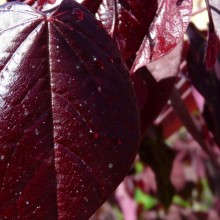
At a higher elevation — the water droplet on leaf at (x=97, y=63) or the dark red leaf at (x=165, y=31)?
the water droplet on leaf at (x=97, y=63)

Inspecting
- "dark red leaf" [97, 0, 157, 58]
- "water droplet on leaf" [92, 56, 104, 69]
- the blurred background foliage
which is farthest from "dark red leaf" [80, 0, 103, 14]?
the blurred background foliage

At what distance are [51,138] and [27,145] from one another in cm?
3

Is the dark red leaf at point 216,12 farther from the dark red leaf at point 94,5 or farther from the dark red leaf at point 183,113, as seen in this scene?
the dark red leaf at point 183,113

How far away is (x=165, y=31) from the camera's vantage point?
75 cm

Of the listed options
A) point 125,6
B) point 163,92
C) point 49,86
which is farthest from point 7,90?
point 163,92

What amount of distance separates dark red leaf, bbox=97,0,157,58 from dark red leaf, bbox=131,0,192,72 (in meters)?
0.01

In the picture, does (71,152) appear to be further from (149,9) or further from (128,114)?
(149,9)

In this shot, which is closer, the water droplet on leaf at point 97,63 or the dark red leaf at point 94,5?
the water droplet on leaf at point 97,63

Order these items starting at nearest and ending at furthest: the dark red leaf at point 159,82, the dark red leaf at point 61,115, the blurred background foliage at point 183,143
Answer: the dark red leaf at point 61,115
the dark red leaf at point 159,82
the blurred background foliage at point 183,143

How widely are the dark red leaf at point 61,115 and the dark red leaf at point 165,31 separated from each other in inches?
2.5

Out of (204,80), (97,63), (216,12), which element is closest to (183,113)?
(204,80)

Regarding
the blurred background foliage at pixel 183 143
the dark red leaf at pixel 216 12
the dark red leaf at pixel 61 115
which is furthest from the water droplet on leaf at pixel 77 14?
the blurred background foliage at pixel 183 143

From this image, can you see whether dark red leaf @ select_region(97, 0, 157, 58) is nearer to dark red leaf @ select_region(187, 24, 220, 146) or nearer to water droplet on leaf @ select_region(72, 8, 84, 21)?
water droplet on leaf @ select_region(72, 8, 84, 21)

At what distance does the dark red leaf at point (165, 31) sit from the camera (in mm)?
733
